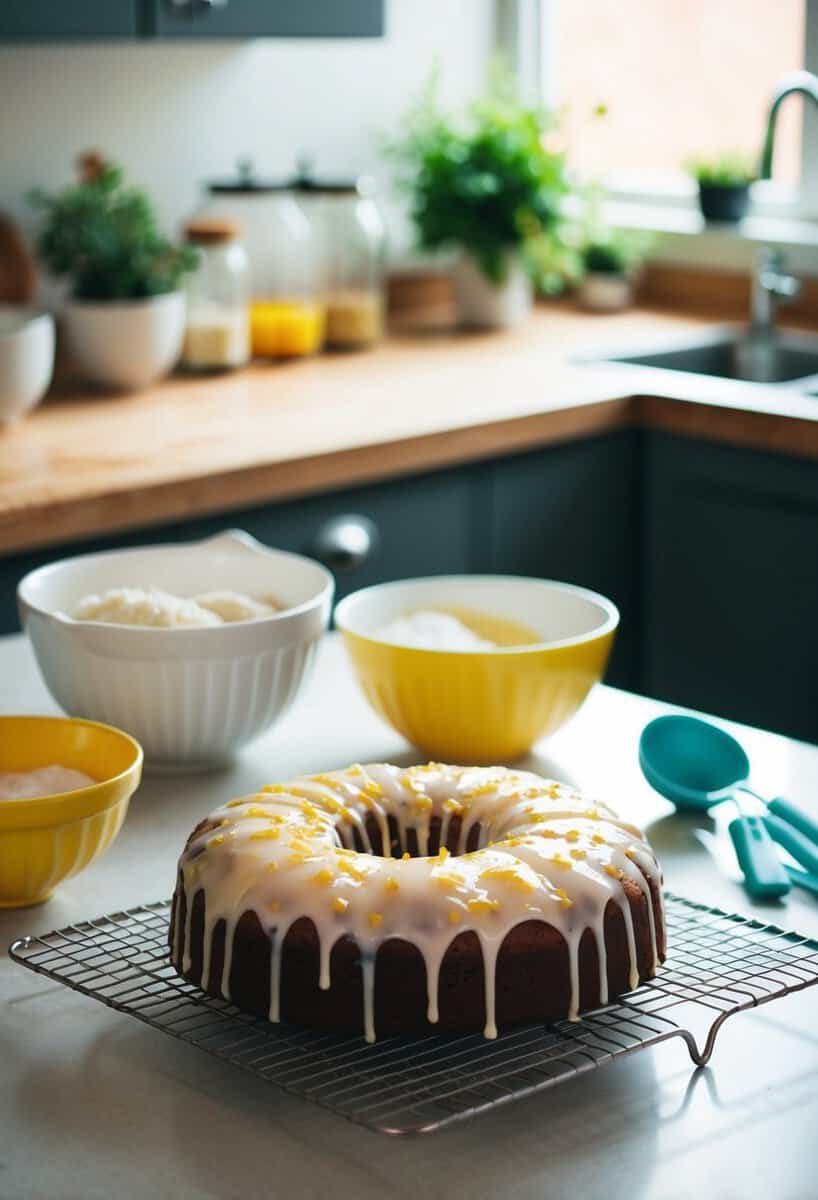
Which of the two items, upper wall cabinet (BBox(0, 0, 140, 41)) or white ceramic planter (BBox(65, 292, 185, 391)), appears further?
white ceramic planter (BBox(65, 292, 185, 391))

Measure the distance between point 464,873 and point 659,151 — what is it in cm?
275

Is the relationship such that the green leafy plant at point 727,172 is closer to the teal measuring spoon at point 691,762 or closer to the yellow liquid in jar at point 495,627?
the yellow liquid in jar at point 495,627

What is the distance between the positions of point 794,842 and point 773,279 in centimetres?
195

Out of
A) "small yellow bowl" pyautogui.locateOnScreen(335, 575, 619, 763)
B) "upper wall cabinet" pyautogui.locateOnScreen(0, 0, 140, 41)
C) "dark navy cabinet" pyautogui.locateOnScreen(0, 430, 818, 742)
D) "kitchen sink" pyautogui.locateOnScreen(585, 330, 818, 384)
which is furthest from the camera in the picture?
"kitchen sink" pyautogui.locateOnScreen(585, 330, 818, 384)

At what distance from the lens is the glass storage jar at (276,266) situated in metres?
2.78

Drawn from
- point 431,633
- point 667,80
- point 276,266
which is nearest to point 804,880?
point 431,633

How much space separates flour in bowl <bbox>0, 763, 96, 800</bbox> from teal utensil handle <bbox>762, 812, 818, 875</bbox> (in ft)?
1.48

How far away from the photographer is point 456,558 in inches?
95.0

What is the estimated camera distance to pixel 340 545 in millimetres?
2082

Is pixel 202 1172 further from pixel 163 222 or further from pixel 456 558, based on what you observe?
pixel 163 222

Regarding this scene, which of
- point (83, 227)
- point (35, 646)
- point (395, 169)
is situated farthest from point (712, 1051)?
point (395, 169)

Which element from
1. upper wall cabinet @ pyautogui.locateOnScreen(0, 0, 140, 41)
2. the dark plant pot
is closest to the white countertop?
upper wall cabinet @ pyautogui.locateOnScreen(0, 0, 140, 41)

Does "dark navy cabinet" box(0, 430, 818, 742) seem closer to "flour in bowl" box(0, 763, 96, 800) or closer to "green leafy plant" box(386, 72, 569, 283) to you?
"green leafy plant" box(386, 72, 569, 283)

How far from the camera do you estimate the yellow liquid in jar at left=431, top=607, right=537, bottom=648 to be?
1.37 meters
